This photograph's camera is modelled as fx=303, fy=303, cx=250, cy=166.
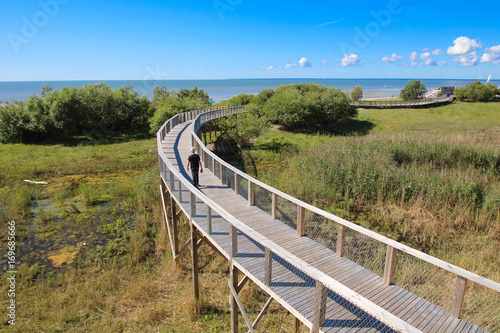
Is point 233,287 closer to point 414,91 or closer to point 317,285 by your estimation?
point 317,285

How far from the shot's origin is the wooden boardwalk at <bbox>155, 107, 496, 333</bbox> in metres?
4.50

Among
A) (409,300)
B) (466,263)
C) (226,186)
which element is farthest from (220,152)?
(409,300)

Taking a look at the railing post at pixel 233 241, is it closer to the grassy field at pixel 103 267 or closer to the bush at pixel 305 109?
the grassy field at pixel 103 267

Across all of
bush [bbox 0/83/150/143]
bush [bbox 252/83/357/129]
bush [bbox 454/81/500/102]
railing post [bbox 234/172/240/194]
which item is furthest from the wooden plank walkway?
bush [bbox 454/81/500/102]

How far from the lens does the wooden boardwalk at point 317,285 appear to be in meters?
4.50

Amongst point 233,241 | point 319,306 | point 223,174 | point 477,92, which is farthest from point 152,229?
point 477,92

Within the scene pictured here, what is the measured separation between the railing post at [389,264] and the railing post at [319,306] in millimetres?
1690

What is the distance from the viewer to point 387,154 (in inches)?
687

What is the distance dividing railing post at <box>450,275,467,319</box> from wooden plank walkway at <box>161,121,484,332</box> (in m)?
0.13

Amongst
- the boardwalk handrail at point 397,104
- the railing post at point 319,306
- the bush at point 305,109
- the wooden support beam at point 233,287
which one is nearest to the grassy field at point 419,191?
the railing post at point 319,306

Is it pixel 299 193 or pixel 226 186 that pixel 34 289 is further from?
pixel 299 193

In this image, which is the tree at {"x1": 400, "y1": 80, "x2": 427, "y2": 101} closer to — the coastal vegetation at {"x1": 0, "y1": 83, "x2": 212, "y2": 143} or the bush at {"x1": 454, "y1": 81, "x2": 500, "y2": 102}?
the bush at {"x1": 454, "y1": 81, "x2": 500, "y2": 102}

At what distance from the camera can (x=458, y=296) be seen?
4.52 m

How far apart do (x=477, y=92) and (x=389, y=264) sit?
66.9 metres
